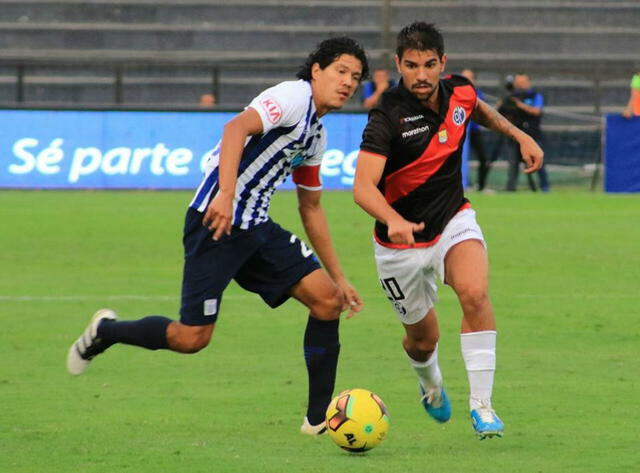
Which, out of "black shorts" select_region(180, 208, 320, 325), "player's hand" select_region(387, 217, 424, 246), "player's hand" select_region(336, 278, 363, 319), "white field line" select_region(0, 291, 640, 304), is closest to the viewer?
"player's hand" select_region(387, 217, 424, 246)

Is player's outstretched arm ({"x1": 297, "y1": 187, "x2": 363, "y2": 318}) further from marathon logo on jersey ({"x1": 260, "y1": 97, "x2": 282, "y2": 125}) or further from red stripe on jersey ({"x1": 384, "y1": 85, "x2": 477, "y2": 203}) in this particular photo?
marathon logo on jersey ({"x1": 260, "y1": 97, "x2": 282, "y2": 125})

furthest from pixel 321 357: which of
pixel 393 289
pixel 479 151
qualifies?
pixel 479 151

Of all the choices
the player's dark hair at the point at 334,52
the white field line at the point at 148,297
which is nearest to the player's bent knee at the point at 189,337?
the player's dark hair at the point at 334,52

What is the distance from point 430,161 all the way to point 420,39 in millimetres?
606

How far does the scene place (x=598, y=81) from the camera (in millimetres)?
29531

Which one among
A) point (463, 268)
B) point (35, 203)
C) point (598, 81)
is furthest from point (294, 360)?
point (598, 81)

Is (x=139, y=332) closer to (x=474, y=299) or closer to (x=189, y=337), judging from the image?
(x=189, y=337)

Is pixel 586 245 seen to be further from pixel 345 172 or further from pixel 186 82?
pixel 186 82

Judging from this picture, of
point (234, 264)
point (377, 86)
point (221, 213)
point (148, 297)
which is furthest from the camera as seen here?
point (377, 86)

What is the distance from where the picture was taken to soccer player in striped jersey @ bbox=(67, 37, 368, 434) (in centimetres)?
685

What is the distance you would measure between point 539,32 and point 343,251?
18262 millimetres

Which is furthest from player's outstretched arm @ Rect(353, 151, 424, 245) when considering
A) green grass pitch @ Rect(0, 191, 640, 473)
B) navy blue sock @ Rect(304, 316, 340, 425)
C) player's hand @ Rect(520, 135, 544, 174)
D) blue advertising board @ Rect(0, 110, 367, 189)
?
blue advertising board @ Rect(0, 110, 367, 189)

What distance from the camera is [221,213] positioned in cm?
643

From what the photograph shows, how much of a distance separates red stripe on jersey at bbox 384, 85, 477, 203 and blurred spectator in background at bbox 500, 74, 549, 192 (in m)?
18.0
